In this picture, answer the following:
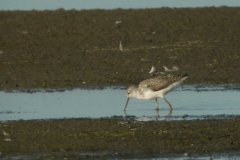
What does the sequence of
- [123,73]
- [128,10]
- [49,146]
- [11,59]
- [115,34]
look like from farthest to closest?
[128,10], [115,34], [11,59], [123,73], [49,146]

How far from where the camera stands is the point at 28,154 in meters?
8.38

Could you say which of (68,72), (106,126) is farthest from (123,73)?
(106,126)

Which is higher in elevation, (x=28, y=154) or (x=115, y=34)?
(x=115, y=34)

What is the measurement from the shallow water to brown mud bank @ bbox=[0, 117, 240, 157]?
1.06 meters

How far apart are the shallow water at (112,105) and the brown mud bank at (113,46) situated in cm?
176

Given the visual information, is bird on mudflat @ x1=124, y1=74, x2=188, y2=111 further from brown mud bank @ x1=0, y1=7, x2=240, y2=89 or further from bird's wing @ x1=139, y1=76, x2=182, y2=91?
brown mud bank @ x1=0, y1=7, x2=240, y2=89

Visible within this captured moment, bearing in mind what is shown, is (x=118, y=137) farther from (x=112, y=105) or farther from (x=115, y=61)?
(x=115, y=61)

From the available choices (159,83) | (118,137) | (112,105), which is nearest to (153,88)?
(159,83)

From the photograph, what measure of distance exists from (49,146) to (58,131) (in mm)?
1213

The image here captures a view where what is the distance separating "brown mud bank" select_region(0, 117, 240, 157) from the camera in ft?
28.2

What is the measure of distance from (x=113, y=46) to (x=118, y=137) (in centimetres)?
1572

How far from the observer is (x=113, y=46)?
24891 mm

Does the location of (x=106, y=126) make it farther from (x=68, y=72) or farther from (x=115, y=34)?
(x=115, y=34)

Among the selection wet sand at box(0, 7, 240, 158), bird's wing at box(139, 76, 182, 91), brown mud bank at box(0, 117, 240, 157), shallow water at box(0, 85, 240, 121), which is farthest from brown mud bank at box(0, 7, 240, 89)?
brown mud bank at box(0, 117, 240, 157)
